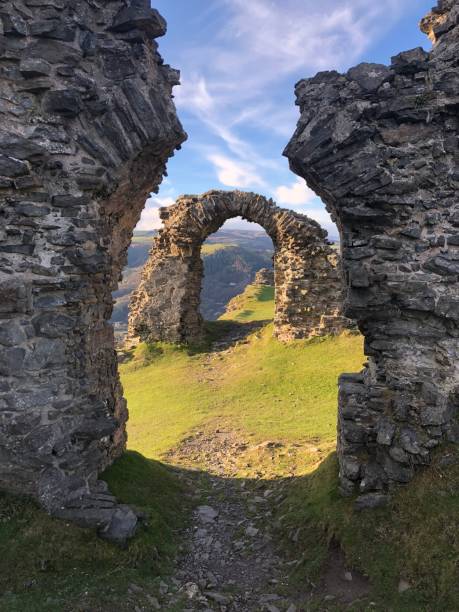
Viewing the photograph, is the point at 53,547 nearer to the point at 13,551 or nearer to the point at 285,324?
the point at 13,551

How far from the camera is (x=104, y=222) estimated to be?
6.02 m

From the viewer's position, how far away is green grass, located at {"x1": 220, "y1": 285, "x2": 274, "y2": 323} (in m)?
24.6

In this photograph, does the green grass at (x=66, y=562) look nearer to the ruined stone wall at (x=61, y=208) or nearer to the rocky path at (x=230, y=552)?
the ruined stone wall at (x=61, y=208)

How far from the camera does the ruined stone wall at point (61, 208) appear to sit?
521 centimetres

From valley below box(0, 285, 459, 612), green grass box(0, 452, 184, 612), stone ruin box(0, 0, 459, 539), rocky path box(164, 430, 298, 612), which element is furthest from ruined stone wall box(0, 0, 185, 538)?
rocky path box(164, 430, 298, 612)

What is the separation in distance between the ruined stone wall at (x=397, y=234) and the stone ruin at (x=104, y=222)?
17 millimetres

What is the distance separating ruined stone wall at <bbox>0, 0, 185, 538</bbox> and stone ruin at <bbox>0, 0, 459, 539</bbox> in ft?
0.05

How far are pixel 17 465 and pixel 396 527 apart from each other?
425cm

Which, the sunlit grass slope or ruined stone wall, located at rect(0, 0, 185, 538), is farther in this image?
the sunlit grass slope

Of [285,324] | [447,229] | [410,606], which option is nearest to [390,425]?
[410,606]

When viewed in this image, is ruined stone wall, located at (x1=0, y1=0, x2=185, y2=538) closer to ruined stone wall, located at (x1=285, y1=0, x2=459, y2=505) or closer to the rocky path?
the rocky path

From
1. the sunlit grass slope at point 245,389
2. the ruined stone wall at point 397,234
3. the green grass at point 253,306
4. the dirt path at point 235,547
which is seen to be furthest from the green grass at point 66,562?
the green grass at point 253,306

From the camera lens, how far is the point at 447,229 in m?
5.48

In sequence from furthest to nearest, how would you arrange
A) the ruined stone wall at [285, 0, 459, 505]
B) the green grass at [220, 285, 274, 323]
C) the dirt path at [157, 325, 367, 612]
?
the green grass at [220, 285, 274, 323]
the ruined stone wall at [285, 0, 459, 505]
the dirt path at [157, 325, 367, 612]
